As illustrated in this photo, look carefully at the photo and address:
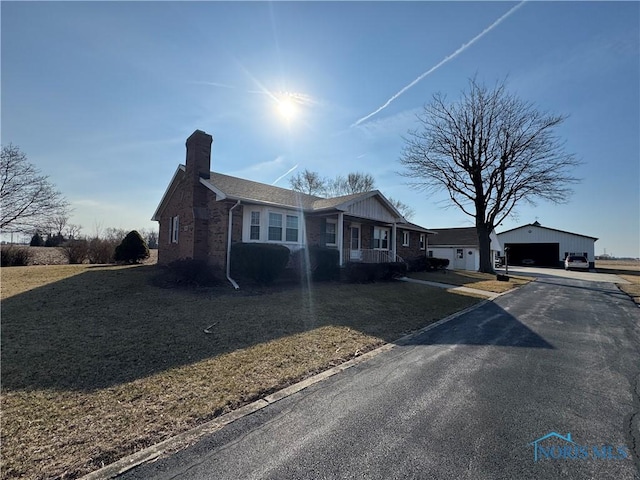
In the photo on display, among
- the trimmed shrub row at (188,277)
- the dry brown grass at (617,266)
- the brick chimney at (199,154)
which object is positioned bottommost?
the dry brown grass at (617,266)

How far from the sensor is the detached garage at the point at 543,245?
39094 millimetres

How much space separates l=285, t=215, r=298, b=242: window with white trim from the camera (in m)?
14.4

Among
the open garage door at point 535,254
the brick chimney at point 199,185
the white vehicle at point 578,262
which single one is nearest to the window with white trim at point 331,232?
the brick chimney at point 199,185

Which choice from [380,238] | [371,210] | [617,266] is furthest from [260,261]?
[617,266]

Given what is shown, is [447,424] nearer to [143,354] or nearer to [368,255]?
[143,354]

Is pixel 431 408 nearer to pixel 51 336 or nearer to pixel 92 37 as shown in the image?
pixel 51 336

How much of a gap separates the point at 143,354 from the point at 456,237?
35.1 m

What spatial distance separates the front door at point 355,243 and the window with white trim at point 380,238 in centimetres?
190

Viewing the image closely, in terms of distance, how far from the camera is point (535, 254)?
43.6 meters

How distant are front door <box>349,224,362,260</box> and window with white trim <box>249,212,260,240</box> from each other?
20.2 feet

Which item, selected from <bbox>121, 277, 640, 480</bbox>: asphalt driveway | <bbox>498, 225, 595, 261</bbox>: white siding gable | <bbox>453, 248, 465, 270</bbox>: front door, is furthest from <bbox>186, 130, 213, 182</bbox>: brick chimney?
<bbox>498, 225, 595, 261</bbox>: white siding gable

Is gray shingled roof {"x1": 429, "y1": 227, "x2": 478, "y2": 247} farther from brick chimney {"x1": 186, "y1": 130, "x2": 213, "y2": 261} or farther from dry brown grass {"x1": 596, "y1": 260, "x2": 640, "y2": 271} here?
brick chimney {"x1": 186, "y1": 130, "x2": 213, "y2": 261}

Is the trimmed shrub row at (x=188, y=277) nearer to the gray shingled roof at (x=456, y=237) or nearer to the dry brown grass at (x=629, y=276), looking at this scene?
the dry brown grass at (x=629, y=276)

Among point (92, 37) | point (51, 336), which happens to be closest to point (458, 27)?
point (92, 37)
